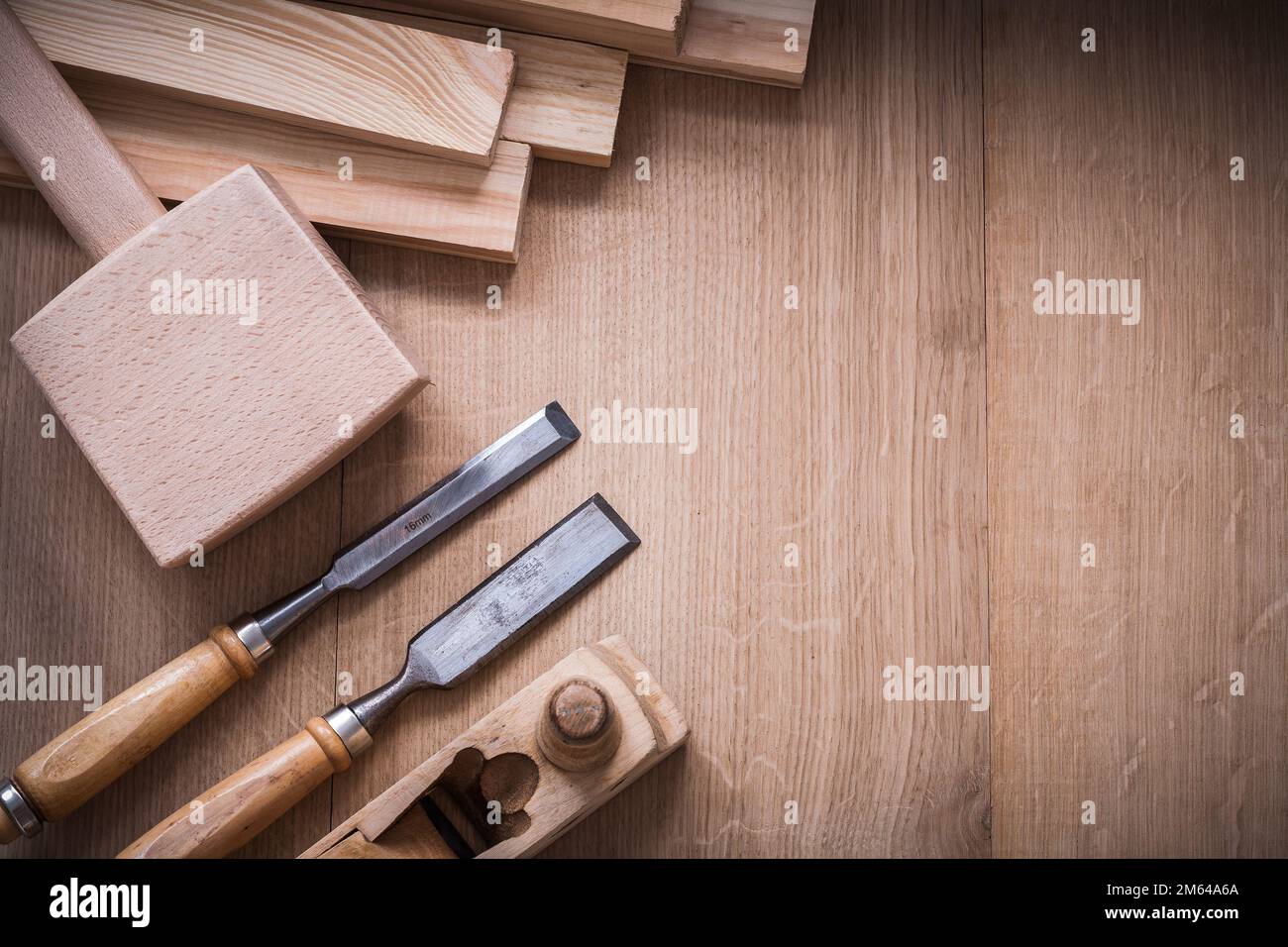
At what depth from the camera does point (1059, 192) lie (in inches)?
42.7

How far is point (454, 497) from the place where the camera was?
101cm

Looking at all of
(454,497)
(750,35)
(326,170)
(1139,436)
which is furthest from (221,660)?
(1139,436)

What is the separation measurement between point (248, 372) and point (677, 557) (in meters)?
0.50

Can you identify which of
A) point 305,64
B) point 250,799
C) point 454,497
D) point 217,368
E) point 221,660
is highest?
point 305,64

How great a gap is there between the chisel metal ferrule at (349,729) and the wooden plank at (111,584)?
7 cm

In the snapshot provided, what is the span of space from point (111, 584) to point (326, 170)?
1.71 feet

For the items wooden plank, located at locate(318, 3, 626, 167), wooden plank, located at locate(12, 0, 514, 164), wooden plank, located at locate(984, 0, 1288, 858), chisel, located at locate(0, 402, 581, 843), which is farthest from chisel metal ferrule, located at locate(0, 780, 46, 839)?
wooden plank, located at locate(984, 0, 1288, 858)

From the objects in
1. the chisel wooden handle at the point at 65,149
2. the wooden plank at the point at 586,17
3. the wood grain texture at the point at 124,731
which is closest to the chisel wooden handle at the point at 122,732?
the wood grain texture at the point at 124,731

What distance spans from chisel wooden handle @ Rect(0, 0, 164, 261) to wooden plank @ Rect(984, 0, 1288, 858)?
3.14 ft

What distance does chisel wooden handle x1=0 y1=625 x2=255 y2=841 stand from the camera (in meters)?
0.89

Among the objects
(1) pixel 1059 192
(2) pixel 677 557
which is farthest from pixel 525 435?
(1) pixel 1059 192

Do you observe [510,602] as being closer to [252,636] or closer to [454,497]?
[454,497]

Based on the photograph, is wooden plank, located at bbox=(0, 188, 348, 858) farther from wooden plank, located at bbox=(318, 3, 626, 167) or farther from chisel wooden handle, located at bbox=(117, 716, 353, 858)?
wooden plank, located at bbox=(318, 3, 626, 167)
